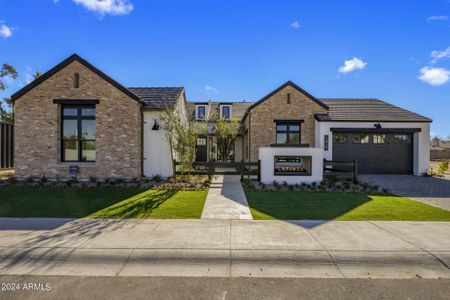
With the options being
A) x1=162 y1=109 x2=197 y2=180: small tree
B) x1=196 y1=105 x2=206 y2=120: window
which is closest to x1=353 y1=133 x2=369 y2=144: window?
x1=162 y1=109 x2=197 y2=180: small tree

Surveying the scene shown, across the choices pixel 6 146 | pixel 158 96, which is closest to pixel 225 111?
pixel 158 96

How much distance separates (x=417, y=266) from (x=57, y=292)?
18.8 ft

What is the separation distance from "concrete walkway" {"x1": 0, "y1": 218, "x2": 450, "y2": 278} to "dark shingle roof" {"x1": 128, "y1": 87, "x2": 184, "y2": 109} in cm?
811

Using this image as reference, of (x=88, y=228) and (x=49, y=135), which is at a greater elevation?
(x=49, y=135)

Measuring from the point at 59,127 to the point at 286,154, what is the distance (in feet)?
38.7

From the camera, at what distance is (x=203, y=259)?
13.5ft

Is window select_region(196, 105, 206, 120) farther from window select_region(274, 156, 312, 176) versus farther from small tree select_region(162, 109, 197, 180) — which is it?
window select_region(274, 156, 312, 176)

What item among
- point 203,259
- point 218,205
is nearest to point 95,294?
point 203,259

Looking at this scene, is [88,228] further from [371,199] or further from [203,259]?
[371,199]

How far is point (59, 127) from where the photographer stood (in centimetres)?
1195

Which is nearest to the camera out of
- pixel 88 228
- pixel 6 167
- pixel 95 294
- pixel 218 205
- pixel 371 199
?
pixel 95 294

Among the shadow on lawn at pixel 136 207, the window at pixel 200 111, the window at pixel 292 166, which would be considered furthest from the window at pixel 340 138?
the window at pixel 200 111

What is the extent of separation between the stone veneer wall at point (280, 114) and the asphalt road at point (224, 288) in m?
12.3

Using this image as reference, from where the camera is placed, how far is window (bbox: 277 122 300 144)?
1589 centimetres
